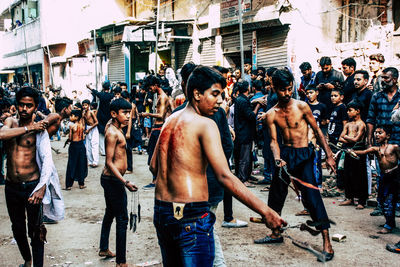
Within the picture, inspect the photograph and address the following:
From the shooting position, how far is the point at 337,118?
7965mm

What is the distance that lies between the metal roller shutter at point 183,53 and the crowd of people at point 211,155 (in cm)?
834

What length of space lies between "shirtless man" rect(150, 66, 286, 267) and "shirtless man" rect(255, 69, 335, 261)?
226 centimetres

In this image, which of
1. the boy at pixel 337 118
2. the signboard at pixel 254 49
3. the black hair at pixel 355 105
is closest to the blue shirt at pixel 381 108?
the black hair at pixel 355 105

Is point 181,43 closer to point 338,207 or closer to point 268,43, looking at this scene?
point 268,43

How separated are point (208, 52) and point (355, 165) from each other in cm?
1129

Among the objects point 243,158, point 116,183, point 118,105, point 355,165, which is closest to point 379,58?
point 355,165

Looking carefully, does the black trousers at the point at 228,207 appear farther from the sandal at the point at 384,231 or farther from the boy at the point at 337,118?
the boy at the point at 337,118

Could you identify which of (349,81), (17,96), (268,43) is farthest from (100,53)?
(17,96)

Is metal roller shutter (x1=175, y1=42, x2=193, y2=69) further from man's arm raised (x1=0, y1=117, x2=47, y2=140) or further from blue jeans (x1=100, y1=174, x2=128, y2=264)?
man's arm raised (x1=0, y1=117, x2=47, y2=140)

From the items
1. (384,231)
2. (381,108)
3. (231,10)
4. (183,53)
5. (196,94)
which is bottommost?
(384,231)

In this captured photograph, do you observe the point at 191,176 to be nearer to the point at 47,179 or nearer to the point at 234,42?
the point at 47,179

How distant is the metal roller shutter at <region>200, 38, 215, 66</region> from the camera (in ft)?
56.4

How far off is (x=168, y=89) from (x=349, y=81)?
4362 millimetres

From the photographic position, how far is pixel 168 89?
36.2 feet
